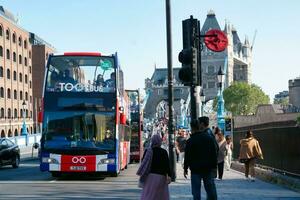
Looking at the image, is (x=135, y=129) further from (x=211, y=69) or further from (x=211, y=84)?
(x=211, y=84)

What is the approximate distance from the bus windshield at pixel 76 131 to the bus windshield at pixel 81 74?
845 millimetres

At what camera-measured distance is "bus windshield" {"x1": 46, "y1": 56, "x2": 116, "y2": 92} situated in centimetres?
2017

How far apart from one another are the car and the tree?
116 m

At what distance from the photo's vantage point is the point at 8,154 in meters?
28.4

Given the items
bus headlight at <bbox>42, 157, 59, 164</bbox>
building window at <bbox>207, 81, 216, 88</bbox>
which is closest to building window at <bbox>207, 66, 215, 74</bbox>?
building window at <bbox>207, 81, 216, 88</bbox>

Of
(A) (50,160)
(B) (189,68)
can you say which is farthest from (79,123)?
(B) (189,68)

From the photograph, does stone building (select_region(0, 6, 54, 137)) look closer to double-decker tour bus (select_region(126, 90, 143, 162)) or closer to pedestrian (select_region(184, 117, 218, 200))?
double-decker tour bus (select_region(126, 90, 143, 162))

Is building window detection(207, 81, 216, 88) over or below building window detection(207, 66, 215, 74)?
below

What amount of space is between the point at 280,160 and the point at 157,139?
30.9 ft

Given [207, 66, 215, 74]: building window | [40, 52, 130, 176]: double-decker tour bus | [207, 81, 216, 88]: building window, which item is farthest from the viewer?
[207, 81, 216, 88]: building window

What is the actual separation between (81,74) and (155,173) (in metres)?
11.2

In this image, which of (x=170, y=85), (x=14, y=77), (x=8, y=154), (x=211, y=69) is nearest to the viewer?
(x=170, y=85)

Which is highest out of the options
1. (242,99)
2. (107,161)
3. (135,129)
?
(242,99)

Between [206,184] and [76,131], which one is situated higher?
[76,131]
